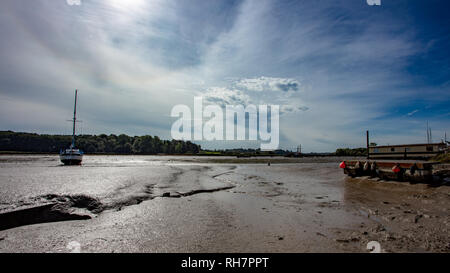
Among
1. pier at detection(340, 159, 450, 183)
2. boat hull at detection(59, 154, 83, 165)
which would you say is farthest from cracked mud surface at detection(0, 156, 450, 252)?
boat hull at detection(59, 154, 83, 165)

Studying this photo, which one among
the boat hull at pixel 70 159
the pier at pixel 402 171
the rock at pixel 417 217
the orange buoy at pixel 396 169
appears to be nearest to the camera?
the rock at pixel 417 217

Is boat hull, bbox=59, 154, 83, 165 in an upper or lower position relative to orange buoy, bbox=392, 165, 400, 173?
lower

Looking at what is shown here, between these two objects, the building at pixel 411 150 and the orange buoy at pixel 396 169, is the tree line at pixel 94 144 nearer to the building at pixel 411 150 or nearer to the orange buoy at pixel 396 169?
the building at pixel 411 150

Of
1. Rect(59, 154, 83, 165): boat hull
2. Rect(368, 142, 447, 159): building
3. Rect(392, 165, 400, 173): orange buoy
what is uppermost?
Rect(368, 142, 447, 159): building

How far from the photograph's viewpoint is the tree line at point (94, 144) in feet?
456

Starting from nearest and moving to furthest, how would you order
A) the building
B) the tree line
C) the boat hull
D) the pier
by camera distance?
the pier
the boat hull
the building
the tree line

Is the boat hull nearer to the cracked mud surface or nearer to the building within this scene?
the cracked mud surface

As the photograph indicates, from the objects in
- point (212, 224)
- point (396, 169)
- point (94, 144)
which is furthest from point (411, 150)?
point (94, 144)

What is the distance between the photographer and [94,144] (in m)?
163

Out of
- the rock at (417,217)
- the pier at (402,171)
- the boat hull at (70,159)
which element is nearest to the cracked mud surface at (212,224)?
the rock at (417,217)

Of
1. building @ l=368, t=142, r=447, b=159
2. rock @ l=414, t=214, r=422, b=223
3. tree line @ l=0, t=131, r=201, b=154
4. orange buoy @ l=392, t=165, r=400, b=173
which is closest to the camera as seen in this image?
rock @ l=414, t=214, r=422, b=223

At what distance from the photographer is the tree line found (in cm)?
13900
